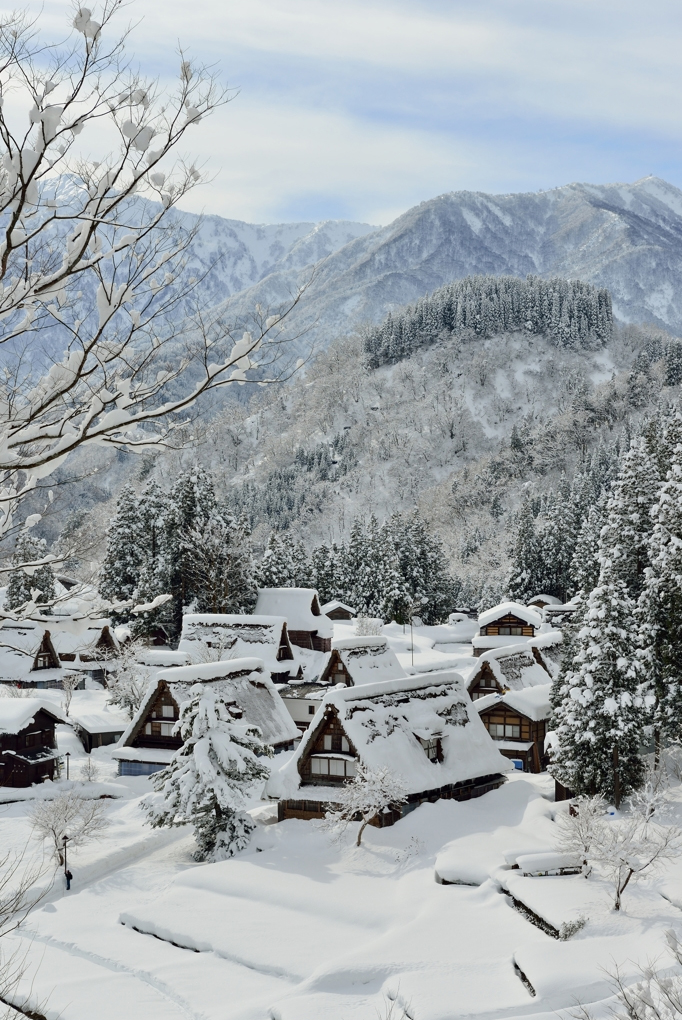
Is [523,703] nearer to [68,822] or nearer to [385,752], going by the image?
[385,752]

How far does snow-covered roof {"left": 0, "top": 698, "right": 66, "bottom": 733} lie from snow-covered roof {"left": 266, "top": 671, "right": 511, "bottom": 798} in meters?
11.4

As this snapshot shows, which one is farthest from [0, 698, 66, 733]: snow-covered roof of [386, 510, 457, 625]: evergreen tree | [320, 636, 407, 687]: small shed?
[386, 510, 457, 625]: evergreen tree

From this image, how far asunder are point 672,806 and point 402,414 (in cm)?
12860

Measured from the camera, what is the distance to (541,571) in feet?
214

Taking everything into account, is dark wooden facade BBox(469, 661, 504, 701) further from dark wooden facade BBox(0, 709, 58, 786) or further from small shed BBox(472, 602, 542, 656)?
dark wooden facade BBox(0, 709, 58, 786)

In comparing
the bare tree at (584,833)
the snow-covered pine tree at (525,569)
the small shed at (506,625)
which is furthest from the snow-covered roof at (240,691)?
the snow-covered pine tree at (525,569)

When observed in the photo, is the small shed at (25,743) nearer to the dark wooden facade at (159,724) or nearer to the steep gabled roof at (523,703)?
the dark wooden facade at (159,724)

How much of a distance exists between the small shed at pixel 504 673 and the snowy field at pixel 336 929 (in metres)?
11.9

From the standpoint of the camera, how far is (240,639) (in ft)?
128

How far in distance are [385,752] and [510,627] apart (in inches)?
1177

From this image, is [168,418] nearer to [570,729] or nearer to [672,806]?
[570,729]

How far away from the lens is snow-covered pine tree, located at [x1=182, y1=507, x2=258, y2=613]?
47.3 meters

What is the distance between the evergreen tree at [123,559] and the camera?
5125cm

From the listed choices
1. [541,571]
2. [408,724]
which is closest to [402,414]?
[541,571]
